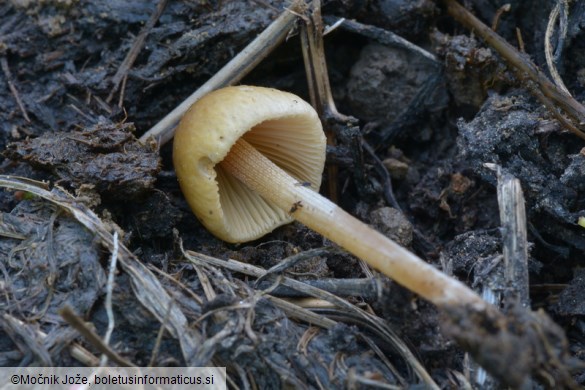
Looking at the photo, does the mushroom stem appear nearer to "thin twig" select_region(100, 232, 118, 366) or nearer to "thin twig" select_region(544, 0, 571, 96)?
"thin twig" select_region(100, 232, 118, 366)

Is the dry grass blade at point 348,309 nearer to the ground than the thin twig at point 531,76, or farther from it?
nearer to the ground

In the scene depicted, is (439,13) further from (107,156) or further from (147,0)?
(107,156)

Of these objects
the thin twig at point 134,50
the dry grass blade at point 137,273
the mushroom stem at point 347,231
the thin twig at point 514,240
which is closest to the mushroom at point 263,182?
the mushroom stem at point 347,231

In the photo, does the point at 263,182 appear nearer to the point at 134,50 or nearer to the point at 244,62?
the point at 244,62

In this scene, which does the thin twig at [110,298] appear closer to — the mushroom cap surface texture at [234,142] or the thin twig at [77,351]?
the thin twig at [77,351]

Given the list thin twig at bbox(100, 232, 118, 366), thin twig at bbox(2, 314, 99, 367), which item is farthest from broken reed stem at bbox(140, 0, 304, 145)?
thin twig at bbox(2, 314, 99, 367)

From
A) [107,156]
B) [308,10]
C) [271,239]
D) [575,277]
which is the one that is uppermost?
[308,10]

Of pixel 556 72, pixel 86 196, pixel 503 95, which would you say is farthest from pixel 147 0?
pixel 556 72
